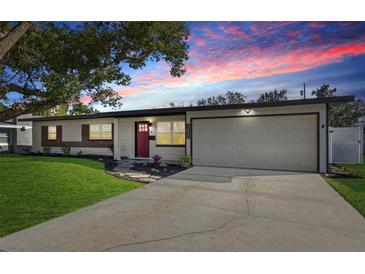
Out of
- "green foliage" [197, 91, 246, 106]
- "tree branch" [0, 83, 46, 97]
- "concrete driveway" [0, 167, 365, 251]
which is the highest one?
"green foliage" [197, 91, 246, 106]

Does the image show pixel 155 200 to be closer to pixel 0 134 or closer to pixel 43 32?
pixel 43 32

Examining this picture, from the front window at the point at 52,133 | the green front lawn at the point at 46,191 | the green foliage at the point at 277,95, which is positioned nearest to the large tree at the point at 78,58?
the green front lawn at the point at 46,191

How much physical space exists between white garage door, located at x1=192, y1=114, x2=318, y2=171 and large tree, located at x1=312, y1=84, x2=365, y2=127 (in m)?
13.9

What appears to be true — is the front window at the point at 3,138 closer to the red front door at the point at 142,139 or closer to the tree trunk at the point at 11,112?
the red front door at the point at 142,139

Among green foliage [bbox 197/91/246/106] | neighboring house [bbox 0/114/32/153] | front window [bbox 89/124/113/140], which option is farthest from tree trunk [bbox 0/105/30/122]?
green foliage [bbox 197/91/246/106]

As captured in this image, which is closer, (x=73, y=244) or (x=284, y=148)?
(x=73, y=244)

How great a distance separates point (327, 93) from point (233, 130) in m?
15.7

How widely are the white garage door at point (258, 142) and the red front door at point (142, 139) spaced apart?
3083 millimetres

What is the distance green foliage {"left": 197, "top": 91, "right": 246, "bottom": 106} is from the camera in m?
28.5

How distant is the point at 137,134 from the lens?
43.1ft

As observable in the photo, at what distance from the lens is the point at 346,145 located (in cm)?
1165

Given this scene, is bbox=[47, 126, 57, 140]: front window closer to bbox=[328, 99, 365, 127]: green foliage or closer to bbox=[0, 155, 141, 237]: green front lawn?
bbox=[0, 155, 141, 237]: green front lawn

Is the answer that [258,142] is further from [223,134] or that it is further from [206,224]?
[206,224]
